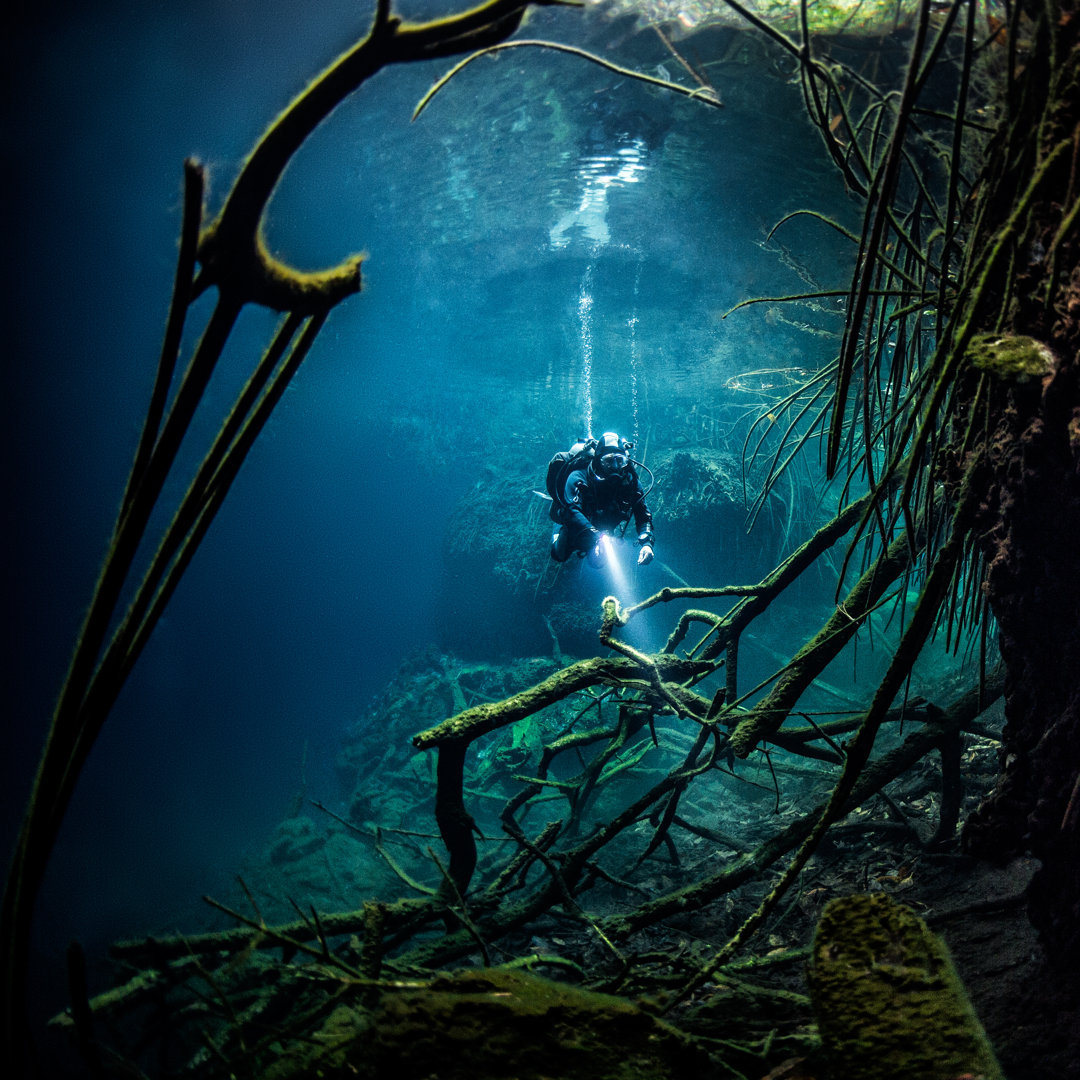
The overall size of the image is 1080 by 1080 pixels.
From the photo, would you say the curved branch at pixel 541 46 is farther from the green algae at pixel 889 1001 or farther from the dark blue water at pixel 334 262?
the green algae at pixel 889 1001

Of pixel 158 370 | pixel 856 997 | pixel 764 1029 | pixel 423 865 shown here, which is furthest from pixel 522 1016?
pixel 423 865

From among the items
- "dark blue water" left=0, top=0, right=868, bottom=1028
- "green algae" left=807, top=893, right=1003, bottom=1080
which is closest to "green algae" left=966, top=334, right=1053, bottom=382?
"green algae" left=807, top=893, right=1003, bottom=1080

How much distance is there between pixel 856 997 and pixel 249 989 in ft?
11.0

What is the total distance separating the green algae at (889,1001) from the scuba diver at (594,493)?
18.5 ft

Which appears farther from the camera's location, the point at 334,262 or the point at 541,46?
the point at 541,46

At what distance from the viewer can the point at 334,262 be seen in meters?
0.71

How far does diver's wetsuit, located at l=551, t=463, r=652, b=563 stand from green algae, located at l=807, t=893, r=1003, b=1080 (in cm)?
569

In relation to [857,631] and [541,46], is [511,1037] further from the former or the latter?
[541,46]

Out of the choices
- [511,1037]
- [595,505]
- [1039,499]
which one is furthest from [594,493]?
[511,1037]

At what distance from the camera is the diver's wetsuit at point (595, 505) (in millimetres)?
6977

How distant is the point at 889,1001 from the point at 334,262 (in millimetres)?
1660

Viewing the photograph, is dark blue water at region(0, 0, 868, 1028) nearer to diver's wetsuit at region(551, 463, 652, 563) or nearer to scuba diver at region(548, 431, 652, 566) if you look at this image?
scuba diver at region(548, 431, 652, 566)

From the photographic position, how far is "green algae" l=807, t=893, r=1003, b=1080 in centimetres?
104

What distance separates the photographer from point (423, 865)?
10.4m
